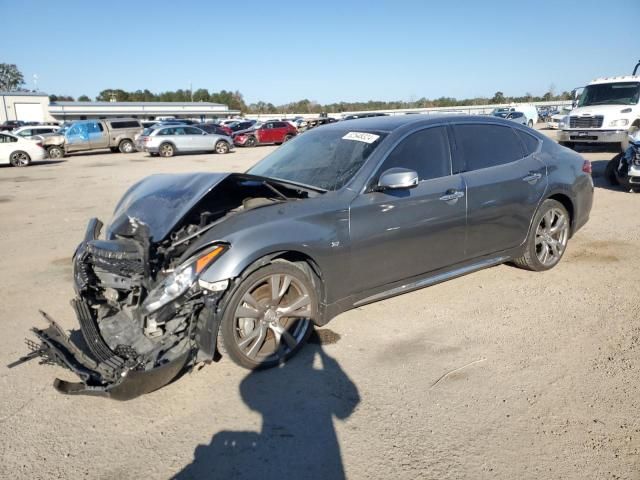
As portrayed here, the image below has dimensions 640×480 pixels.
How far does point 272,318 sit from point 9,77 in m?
132

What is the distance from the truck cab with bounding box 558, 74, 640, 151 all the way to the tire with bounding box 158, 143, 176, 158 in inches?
686

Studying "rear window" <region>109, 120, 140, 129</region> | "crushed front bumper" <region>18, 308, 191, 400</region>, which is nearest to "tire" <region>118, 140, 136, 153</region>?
"rear window" <region>109, 120, 140, 129</region>

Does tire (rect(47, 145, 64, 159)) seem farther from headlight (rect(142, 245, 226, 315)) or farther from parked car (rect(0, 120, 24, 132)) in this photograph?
headlight (rect(142, 245, 226, 315))

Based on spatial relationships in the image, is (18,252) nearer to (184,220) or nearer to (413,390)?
(184,220)

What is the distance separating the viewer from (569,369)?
10.8ft

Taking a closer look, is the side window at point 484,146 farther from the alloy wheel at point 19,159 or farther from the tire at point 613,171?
the alloy wheel at point 19,159

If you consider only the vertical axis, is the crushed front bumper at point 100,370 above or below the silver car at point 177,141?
below

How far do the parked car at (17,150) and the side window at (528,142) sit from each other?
811 inches

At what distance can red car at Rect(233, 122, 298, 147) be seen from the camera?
29.6 m

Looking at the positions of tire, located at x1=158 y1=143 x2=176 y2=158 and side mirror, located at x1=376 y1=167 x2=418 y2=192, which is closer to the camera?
side mirror, located at x1=376 y1=167 x2=418 y2=192

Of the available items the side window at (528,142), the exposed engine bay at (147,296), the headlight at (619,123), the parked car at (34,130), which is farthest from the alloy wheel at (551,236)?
the parked car at (34,130)

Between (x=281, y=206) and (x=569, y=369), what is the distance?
2414 mm

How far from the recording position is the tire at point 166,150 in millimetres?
22891

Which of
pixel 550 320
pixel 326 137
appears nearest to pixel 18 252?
pixel 326 137
